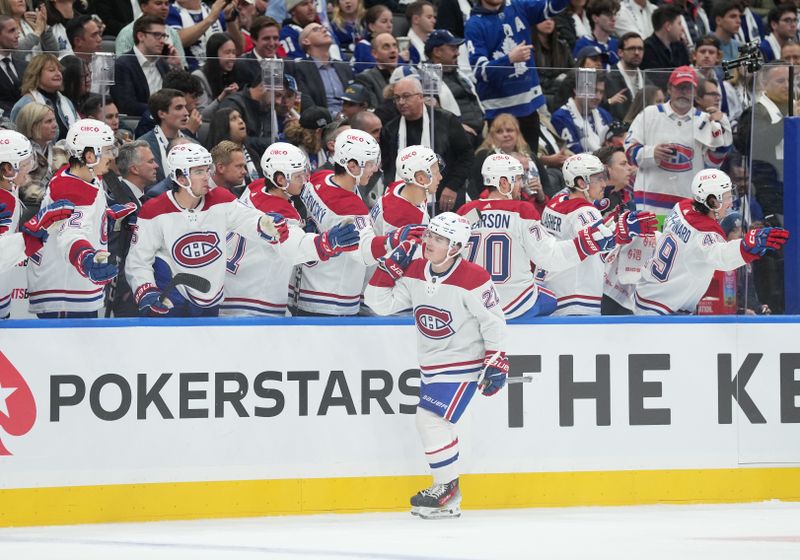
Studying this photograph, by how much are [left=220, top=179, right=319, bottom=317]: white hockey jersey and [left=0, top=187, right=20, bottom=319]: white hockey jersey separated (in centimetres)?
105

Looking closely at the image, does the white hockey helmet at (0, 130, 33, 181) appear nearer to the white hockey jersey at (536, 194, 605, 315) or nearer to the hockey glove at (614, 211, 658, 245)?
the white hockey jersey at (536, 194, 605, 315)

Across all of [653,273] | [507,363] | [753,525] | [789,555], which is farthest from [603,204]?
[789,555]

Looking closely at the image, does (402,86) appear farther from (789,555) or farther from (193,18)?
(789,555)

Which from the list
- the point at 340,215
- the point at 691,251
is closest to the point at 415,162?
the point at 340,215

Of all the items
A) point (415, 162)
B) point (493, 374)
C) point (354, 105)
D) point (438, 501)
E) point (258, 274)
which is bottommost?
point (438, 501)

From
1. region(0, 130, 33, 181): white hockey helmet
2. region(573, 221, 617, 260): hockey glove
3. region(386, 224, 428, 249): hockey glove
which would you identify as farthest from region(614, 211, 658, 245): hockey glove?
region(0, 130, 33, 181): white hockey helmet

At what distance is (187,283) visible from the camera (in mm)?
6699

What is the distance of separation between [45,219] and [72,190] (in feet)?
0.88

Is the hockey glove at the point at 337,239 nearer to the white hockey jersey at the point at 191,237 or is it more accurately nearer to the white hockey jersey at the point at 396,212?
the white hockey jersey at the point at 191,237

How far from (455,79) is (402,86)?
40cm

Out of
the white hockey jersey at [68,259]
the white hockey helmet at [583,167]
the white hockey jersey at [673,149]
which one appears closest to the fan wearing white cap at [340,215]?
the white hockey jersey at [68,259]

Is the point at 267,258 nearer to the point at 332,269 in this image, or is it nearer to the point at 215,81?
the point at 332,269

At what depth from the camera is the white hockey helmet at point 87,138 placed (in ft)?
21.9

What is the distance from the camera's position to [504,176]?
289 inches
